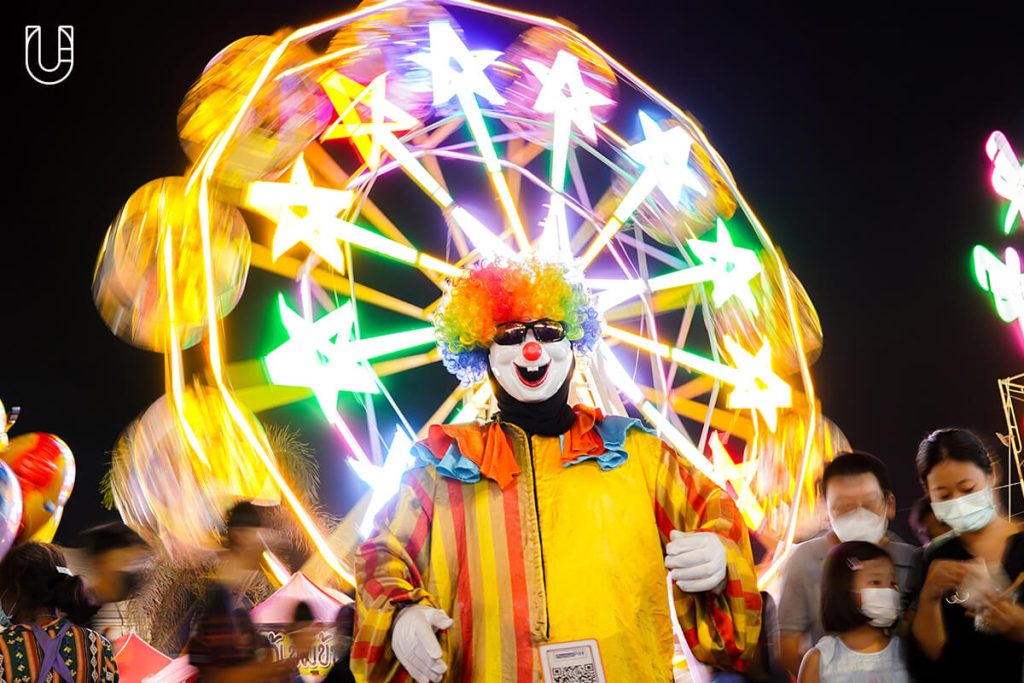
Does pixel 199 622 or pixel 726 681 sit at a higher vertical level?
pixel 199 622

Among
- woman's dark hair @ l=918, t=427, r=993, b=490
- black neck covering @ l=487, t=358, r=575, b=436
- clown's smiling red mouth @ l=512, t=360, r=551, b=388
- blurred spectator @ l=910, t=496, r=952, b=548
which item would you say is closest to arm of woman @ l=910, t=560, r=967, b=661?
woman's dark hair @ l=918, t=427, r=993, b=490

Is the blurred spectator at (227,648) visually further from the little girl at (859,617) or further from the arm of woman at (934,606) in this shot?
the arm of woman at (934,606)

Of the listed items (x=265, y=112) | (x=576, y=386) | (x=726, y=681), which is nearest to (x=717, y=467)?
(x=576, y=386)

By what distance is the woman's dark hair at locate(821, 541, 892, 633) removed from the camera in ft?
10.3

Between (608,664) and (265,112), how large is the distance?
5.03 metres

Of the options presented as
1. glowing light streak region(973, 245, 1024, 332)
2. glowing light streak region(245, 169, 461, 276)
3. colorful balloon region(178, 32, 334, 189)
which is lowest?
glowing light streak region(973, 245, 1024, 332)

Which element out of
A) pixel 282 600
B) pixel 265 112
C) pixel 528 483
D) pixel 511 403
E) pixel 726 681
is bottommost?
pixel 726 681

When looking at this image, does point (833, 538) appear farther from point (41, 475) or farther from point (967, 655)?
point (41, 475)

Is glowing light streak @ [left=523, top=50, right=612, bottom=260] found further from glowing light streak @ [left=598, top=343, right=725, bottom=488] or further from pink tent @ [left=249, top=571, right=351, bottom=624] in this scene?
pink tent @ [left=249, top=571, right=351, bottom=624]

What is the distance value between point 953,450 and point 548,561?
4.61ft

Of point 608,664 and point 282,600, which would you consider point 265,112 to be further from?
point 608,664

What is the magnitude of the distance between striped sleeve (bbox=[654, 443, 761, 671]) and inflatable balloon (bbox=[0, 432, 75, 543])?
4.48 metres

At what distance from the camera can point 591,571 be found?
8.68ft

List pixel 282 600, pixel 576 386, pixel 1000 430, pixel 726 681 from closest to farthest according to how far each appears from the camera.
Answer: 1. pixel 726 681
2. pixel 282 600
3. pixel 576 386
4. pixel 1000 430
